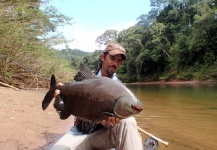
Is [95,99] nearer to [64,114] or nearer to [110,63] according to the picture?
[64,114]

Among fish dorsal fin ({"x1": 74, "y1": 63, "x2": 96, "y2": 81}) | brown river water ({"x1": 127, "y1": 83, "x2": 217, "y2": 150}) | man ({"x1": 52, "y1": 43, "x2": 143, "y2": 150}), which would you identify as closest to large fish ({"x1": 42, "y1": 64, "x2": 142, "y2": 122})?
fish dorsal fin ({"x1": 74, "y1": 63, "x2": 96, "y2": 81})

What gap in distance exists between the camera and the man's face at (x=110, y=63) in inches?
111

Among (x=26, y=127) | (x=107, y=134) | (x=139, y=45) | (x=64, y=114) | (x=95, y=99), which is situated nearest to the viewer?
(x=95, y=99)

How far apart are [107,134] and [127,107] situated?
95cm

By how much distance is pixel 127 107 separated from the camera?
187 centimetres

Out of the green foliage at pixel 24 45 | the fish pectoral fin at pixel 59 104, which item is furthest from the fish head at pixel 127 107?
the green foliage at pixel 24 45

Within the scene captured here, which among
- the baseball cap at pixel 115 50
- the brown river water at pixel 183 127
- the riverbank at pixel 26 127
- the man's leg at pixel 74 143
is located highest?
the baseball cap at pixel 115 50

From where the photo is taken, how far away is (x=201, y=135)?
5676 millimetres

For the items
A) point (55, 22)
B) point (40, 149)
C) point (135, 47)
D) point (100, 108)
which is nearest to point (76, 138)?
point (100, 108)

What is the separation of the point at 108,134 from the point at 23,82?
8.35m

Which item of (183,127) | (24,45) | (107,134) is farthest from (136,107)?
(24,45)

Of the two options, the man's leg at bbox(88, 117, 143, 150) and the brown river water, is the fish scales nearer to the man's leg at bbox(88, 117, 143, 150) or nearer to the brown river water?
the man's leg at bbox(88, 117, 143, 150)

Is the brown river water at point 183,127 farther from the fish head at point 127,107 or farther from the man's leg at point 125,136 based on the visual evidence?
the fish head at point 127,107

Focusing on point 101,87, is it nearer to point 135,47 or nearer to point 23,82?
point 23,82
